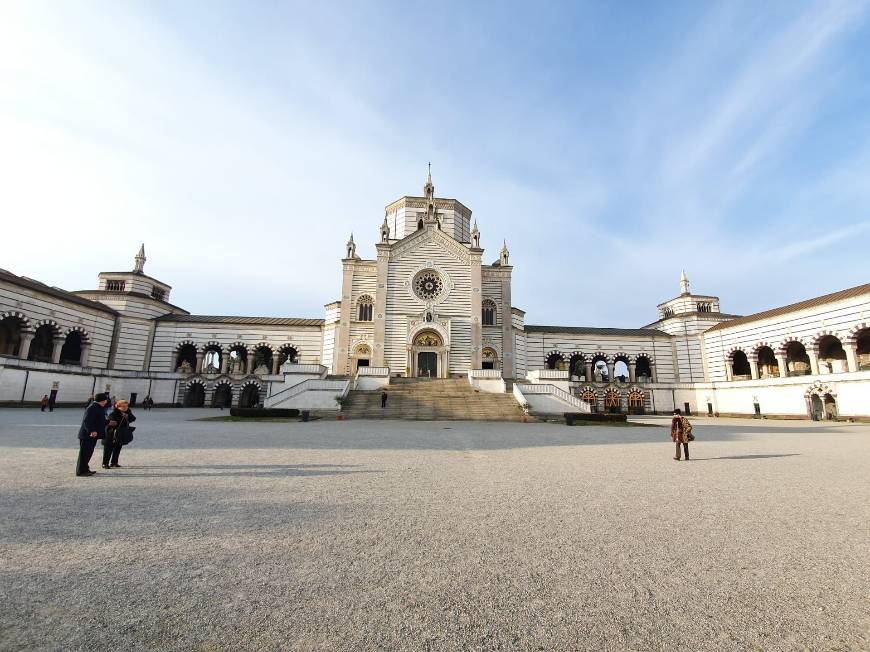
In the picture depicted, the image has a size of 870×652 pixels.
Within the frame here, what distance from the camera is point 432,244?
39.8m

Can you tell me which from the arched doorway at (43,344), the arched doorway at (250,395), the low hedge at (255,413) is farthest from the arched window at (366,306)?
the arched doorway at (43,344)

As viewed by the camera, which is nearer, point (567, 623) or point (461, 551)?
point (567, 623)

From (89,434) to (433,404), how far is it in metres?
20.3

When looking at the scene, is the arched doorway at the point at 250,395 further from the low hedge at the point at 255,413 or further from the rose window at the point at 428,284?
the low hedge at the point at 255,413

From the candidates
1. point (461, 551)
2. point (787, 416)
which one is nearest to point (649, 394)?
point (787, 416)

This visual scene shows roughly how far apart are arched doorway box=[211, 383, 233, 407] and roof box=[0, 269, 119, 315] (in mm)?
12304

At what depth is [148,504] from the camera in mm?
5887

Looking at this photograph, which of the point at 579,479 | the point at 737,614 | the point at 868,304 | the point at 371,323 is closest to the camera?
the point at 737,614

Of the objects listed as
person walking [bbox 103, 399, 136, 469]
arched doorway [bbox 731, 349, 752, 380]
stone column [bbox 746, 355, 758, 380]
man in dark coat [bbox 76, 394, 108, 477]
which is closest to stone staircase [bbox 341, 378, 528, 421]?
person walking [bbox 103, 399, 136, 469]

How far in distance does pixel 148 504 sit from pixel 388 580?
4.20 metres

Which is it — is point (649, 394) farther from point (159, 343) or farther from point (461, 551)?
point (159, 343)

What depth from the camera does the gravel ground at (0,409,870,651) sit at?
2.85 meters

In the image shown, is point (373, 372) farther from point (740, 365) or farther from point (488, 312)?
point (740, 365)

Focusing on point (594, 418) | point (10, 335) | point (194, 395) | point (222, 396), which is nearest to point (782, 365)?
point (594, 418)
